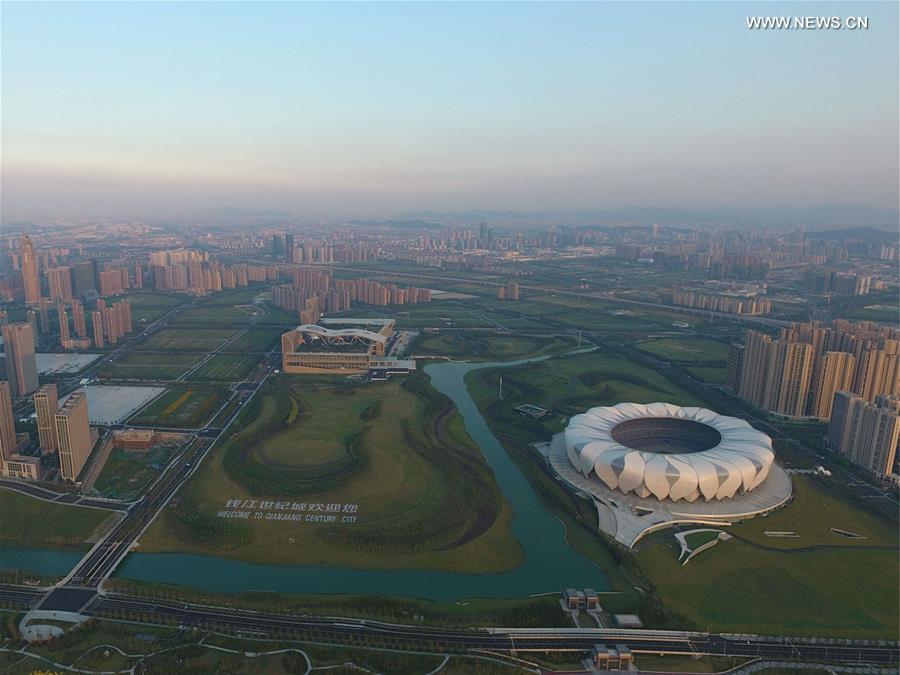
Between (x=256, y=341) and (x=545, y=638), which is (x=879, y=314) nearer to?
(x=256, y=341)

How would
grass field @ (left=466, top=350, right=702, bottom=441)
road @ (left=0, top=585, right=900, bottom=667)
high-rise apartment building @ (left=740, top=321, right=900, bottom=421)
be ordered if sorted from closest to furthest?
road @ (left=0, top=585, right=900, bottom=667) → high-rise apartment building @ (left=740, top=321, right=900, bottom=421) → grass field @ (left=466, top=350, right=702, bottom=441)

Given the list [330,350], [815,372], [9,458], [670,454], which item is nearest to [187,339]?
[330,350]

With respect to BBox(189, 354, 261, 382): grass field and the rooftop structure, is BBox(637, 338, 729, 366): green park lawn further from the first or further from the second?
BBox(189, 354, 261, 382): grass field

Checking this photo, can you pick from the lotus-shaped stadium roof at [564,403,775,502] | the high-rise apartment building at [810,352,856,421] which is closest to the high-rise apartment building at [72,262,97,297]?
the lotus-shaped stadium roof at [564,403,775,502]

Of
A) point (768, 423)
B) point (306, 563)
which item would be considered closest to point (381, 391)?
point (306, 563)

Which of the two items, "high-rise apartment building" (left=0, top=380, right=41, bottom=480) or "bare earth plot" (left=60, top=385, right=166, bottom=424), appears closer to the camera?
"high-rise apartment building" (left=0, top=380, right=41, bottom=480)

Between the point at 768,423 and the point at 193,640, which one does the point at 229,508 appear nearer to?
the point at 193,640
